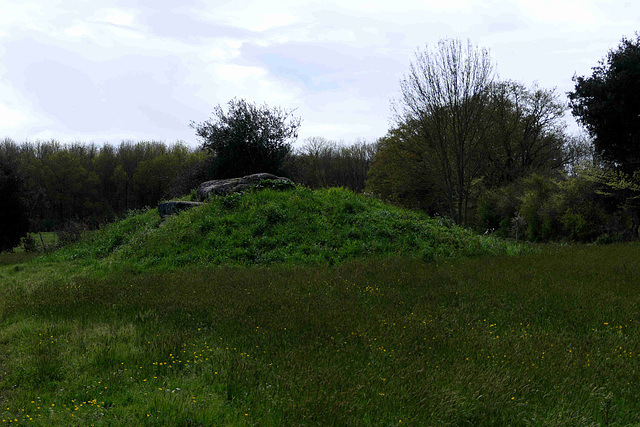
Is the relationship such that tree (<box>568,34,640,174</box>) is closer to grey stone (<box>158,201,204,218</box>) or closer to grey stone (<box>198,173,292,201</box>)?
grey stone (<box>198,173,292,201</box>)

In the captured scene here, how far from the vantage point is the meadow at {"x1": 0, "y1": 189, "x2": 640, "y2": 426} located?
4.00 m

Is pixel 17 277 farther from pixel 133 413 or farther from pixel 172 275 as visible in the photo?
pixel 133 413

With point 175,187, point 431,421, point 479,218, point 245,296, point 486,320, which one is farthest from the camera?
point 479,218

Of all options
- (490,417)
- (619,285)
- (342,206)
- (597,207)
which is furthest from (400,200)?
(490,417)

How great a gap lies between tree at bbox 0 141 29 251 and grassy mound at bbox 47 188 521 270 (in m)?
10.6

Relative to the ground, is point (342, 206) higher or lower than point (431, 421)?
higher

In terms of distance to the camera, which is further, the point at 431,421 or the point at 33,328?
the point at 33,328

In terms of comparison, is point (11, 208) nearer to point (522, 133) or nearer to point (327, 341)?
point (327, 341)

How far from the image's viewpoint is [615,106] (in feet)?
62.0

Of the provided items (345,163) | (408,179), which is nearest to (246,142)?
(408,179)

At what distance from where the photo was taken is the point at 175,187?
85.0 ft

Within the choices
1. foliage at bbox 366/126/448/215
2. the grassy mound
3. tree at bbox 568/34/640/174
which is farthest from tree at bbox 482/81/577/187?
the grassy mound

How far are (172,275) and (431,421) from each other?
8.16 meters

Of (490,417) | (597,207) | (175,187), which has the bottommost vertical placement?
(490,417)
